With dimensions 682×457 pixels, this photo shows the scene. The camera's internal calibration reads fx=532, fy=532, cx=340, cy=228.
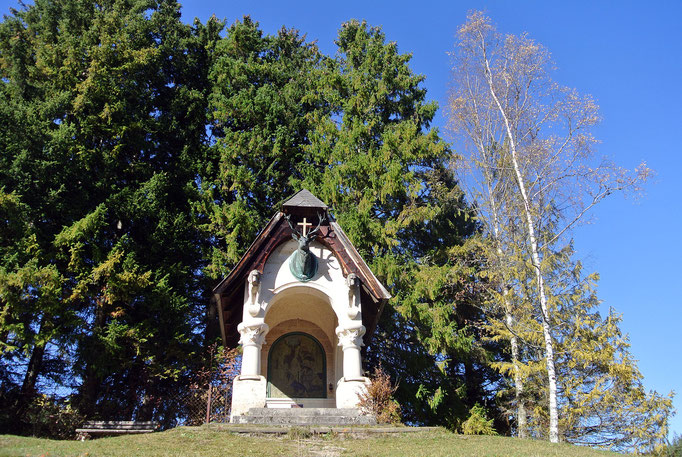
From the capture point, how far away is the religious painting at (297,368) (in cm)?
1427

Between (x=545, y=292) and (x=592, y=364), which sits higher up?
(x=545, y=292)

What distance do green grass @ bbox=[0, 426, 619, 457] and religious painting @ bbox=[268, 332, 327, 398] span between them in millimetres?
4491

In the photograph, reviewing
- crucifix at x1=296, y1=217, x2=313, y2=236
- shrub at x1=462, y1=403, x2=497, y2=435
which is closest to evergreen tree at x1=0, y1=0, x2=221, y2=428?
crucifix at x1=296, y1=217, x2=313, y2=236

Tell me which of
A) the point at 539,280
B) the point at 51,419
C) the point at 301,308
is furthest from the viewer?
the point at 539,280

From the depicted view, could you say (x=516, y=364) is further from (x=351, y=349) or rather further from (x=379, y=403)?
(x=379, y=403)

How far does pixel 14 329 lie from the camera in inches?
536

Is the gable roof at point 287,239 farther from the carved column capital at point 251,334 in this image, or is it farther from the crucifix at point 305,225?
the carved column capital at point 251,334

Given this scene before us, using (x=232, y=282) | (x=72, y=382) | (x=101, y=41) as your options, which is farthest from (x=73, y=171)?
(x=232, y=282)

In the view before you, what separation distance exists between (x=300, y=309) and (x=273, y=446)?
6045 mm

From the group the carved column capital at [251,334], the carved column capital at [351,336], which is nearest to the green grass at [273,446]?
the carved column capital at [251,334]

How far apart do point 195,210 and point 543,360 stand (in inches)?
527

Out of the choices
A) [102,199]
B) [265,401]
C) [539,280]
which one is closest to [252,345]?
[265,401]

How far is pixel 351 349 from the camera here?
12.4 m

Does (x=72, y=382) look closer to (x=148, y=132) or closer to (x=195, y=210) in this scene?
(x=195, y=210)
